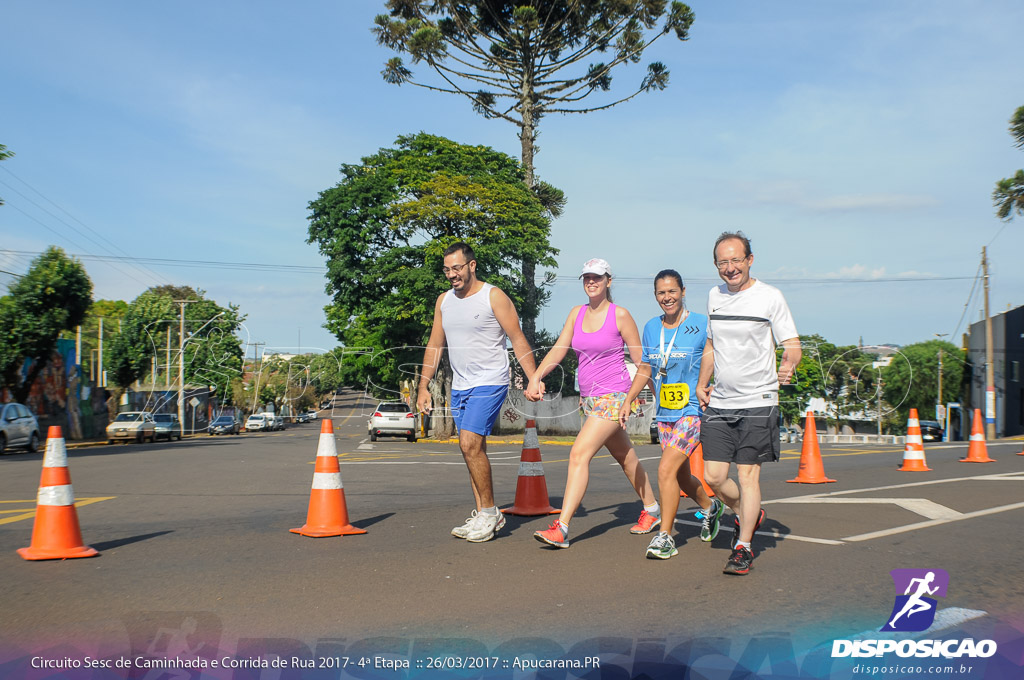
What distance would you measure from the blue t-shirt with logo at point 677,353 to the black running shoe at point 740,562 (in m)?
1.37

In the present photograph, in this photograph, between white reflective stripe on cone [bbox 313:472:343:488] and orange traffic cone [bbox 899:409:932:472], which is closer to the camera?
white reflective stripe on cone [bbox 313:472:343:488]

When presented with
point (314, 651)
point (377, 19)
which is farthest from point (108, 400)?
point (314, 651)

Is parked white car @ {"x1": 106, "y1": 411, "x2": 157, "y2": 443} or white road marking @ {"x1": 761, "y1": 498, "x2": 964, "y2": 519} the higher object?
white road marking @ {"x1": 761, "y1": 498, "x2": 964, "y2": 519}

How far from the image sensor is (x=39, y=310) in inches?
1216

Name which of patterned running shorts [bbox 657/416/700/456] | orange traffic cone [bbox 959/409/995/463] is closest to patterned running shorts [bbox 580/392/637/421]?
patterned running shorts [bbox 657/416/700/456]

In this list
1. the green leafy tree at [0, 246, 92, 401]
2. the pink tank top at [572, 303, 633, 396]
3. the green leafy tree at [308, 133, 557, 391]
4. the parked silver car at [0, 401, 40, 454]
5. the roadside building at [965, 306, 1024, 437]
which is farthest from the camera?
the roadside building at [965, 306, 1024, 437]

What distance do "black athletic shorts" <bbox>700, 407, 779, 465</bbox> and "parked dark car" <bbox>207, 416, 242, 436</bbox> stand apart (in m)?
53.3

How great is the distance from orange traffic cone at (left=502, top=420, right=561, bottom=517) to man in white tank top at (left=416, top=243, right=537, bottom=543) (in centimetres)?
120

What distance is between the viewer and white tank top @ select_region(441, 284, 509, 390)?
6469 mm

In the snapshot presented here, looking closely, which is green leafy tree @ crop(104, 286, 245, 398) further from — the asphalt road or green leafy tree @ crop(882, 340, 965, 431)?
green leafy tree @ crop(882, 340, 965, 431)

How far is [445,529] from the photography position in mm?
7062

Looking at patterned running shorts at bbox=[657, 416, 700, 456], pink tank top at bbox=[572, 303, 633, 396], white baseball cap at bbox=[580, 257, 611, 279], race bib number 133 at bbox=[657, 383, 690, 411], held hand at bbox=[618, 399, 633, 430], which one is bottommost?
patterned running shorts at bbox=[657, 416, 700, 456]

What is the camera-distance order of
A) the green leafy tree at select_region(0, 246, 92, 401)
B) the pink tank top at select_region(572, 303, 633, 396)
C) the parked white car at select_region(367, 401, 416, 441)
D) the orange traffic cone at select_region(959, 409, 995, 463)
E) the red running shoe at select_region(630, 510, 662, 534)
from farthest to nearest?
the parked white car at select_region(367, 401, 416, 441) < the green leafy tree at select_region(0, 246, 92, 401) < the orange traffic cone at select_region(959, 409, 995, 463) < the red running shoe at select_region(630, 510, 662, 534) < the pink tank top at select_region(572, 303, 633, 396)

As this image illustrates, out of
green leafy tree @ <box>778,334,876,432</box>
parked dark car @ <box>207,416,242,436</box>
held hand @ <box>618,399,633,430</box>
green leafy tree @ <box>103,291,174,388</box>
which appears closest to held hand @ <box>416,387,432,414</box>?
held hand @ <box>618,399,633,430</box>
